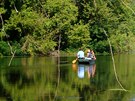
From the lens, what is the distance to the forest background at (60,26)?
129 ft

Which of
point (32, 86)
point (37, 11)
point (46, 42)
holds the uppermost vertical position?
point (37, 11)

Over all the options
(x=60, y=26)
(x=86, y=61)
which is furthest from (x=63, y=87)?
(x=60, y=26)

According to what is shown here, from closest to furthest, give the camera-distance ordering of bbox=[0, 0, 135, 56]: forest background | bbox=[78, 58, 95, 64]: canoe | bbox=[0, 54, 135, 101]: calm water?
bbox=[0, 54, 135, 101]: calm water, bbox=[78, 58, 95, 64]: canoe, bbox=[0, 0, 135, 56]: forest background

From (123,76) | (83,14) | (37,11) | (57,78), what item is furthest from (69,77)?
(83,14)

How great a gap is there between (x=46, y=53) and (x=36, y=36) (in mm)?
11121

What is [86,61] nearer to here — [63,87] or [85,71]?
[85,71]

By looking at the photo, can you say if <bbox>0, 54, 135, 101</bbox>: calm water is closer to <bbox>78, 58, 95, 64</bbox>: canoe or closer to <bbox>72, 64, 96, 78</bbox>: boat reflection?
<bbox>72, 64, 96, 78</bbox>: boat reflection

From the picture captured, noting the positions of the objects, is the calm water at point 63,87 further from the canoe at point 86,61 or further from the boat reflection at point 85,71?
the canoe at point 86,61

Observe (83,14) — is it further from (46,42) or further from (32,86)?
(32,86)

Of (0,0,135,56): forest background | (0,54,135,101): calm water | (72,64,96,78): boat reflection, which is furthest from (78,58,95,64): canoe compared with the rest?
(0,54,135,101): calm water

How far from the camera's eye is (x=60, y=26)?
144 ft

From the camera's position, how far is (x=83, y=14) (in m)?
54.1

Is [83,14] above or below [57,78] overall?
above

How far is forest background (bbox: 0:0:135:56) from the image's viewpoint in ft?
129
